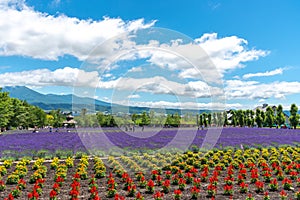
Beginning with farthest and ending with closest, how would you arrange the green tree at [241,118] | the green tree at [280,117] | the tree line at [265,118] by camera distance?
the green tree at [241,118], the green tree at [280,117], the tree line at [265,118]

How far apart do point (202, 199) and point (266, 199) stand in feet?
5.19

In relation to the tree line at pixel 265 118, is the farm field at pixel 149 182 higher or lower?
lower

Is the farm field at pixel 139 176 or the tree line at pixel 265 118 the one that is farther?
the tree line at pixel 265 118

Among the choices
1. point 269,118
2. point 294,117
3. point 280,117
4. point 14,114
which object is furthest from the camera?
point 269,118

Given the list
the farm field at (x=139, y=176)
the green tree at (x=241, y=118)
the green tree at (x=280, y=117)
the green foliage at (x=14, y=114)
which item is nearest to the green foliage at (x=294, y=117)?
the green tree at (x=280, y=117)

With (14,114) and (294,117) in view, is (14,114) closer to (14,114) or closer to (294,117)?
(14,114)

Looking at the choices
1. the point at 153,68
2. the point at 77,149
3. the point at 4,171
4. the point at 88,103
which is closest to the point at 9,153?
the point at 77,149

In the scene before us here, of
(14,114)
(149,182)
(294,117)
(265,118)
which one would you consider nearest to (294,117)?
(294,117)

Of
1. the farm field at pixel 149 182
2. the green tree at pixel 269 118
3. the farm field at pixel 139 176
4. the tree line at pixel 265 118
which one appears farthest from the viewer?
the green tree at pixel 269 118

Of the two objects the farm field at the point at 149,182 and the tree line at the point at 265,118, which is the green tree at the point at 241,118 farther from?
the farm field at the point at 149,182

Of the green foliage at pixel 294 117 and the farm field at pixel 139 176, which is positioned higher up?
the green foliage at pixel 294 117

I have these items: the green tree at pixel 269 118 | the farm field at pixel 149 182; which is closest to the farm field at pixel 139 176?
the farm field at pixel 149 182

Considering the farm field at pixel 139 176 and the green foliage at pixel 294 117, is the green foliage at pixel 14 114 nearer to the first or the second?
the farm field at pixel 139 176

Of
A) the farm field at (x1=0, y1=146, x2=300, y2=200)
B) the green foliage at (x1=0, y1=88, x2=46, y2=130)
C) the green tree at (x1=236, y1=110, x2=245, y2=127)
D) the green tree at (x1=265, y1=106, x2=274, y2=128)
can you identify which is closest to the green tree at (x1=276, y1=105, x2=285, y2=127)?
the green tree at (x1=265, y1=106, x2=274, y2=128)
